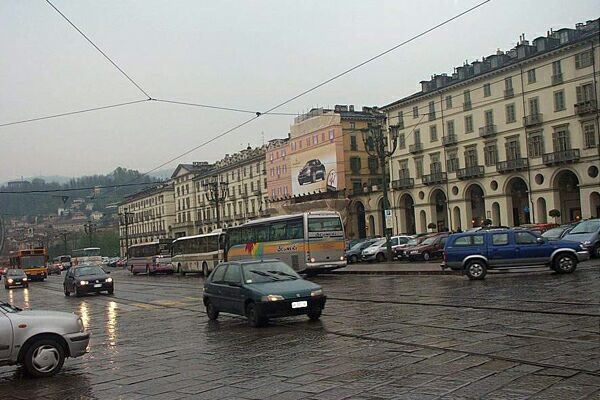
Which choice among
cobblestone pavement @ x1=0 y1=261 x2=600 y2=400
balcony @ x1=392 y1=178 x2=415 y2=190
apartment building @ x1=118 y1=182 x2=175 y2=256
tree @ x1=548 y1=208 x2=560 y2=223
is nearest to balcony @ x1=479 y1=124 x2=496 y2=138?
balcony @ x1=392 y1=178 x2=415 y2=190

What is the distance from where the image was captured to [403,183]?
81750mm

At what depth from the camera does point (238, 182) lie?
112 meters

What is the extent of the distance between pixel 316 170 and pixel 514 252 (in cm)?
6582

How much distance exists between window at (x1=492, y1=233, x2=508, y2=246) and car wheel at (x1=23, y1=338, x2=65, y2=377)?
1640cm

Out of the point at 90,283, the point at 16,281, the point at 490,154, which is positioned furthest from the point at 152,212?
the point at 90,283

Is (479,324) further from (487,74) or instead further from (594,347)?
(487,74)

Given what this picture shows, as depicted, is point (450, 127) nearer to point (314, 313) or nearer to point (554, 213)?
point (554, 213)

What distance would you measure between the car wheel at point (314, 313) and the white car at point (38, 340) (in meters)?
5.55

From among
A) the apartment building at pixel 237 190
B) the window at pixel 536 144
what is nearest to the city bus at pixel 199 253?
the window at pixel 536 144

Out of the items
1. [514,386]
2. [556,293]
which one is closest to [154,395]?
[514,386]

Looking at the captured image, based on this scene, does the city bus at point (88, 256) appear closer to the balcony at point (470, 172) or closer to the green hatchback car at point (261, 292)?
the balcony at point (470, 172)

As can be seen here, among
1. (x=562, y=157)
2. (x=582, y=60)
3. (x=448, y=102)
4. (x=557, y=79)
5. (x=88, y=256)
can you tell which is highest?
(x=448, y=102)

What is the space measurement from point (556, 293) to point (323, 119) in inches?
2877

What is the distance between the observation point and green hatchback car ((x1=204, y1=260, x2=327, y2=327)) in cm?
1429
